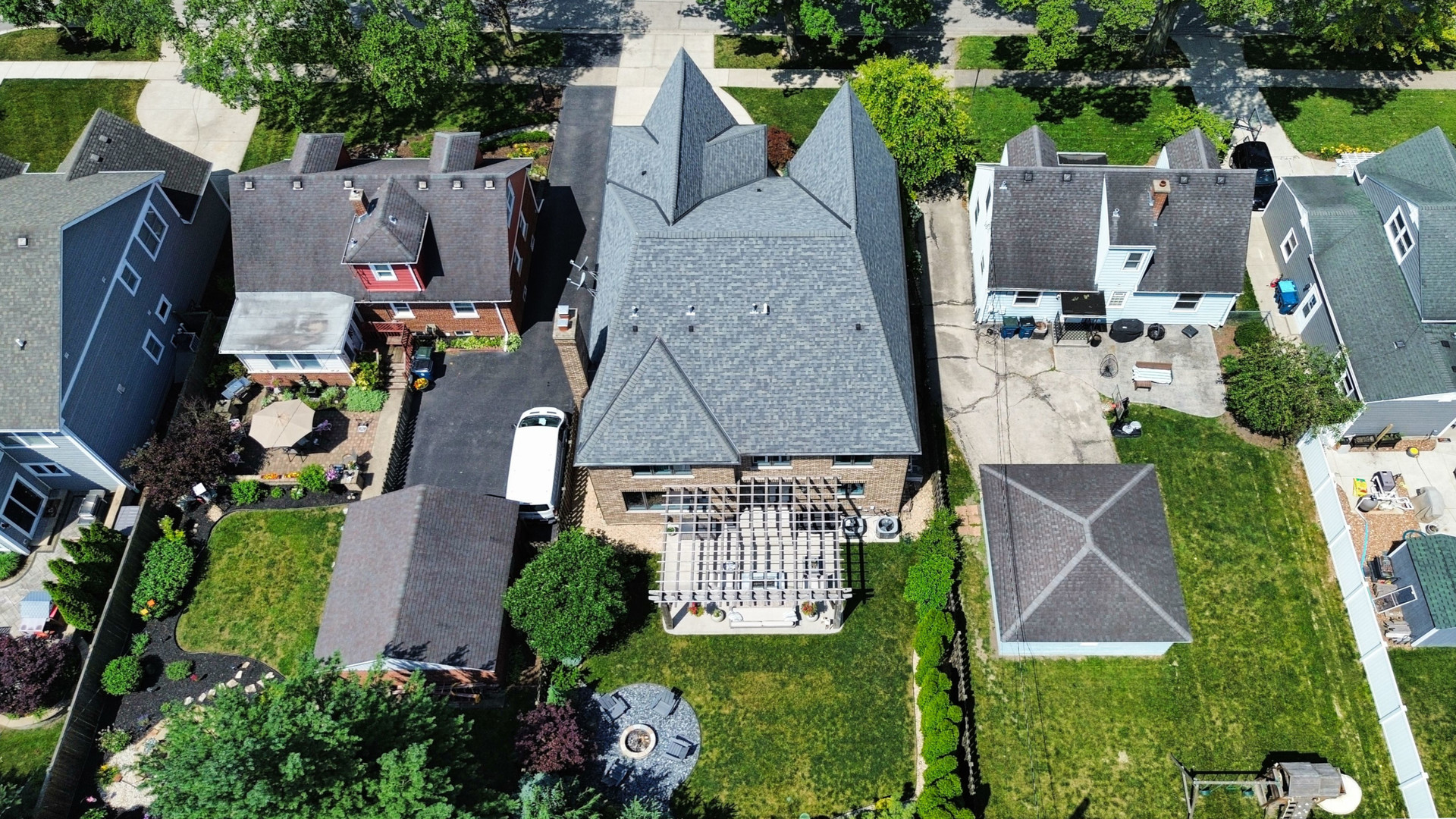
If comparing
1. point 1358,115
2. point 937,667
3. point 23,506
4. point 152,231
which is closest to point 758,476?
point 937,667

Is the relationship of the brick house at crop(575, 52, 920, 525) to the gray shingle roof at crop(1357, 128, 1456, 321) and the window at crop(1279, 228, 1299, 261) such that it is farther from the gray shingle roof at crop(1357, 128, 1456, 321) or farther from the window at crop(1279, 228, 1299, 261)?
the gray shingle roof at crop(1357, 128, 1456, 321)

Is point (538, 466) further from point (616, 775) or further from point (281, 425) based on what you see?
point (616, 775)

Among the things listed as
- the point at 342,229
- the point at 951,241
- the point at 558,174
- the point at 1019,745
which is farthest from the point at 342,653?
the point at 951,241

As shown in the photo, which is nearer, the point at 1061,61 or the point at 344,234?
the point at 344,234

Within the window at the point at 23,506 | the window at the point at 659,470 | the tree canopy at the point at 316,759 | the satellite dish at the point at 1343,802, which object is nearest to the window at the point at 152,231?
the window at the point at 23,506

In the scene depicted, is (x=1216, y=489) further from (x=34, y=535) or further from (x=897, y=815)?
(x=34, y=535)
